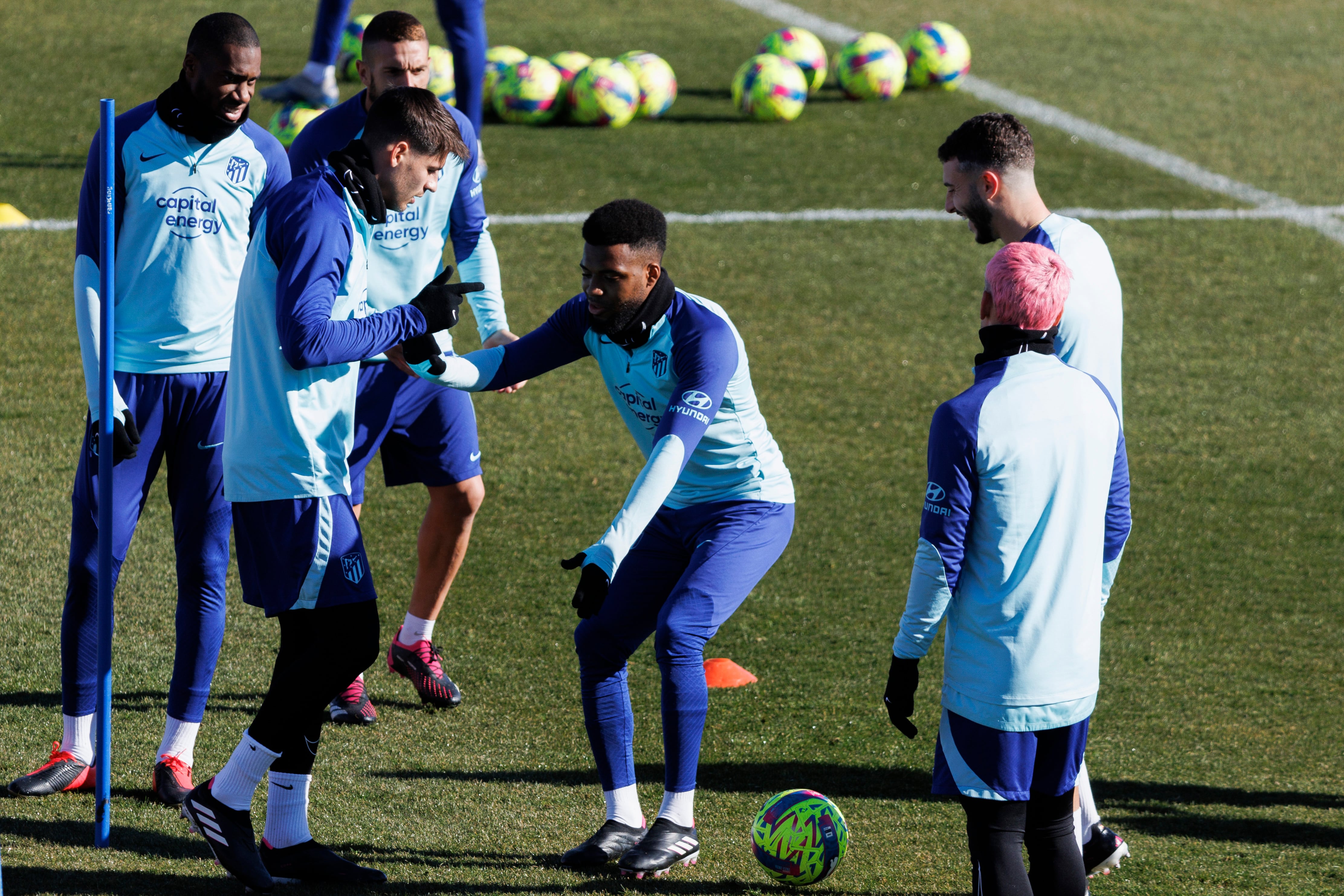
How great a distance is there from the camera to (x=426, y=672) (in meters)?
6.30

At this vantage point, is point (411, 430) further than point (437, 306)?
Yes

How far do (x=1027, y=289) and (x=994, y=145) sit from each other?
96 cm

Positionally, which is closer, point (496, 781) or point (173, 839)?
point (173, 839)

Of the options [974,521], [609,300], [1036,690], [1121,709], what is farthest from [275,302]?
[1121,709]

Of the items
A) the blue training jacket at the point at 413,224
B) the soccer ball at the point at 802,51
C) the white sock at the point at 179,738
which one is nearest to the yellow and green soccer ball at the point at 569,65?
the soccer ball at the point at 802,51

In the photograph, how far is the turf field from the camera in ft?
17.5

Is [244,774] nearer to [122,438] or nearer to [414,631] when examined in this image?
[122,438]

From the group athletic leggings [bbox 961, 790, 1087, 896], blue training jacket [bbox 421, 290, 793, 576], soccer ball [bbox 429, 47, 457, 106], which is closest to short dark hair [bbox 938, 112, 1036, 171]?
blue training jacket [bbox 421, 290, 793, 576]

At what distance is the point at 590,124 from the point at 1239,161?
6.18 metres

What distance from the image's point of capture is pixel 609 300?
486cm

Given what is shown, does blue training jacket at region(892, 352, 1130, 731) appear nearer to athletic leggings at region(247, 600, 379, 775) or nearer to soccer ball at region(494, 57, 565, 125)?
athletic leggings at region(247, 600, 379, 775)

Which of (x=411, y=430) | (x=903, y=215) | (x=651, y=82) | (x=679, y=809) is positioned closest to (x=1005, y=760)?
(x=679, y=809)

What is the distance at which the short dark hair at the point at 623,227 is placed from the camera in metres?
4.79

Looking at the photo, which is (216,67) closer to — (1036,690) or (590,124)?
(1036,690)
